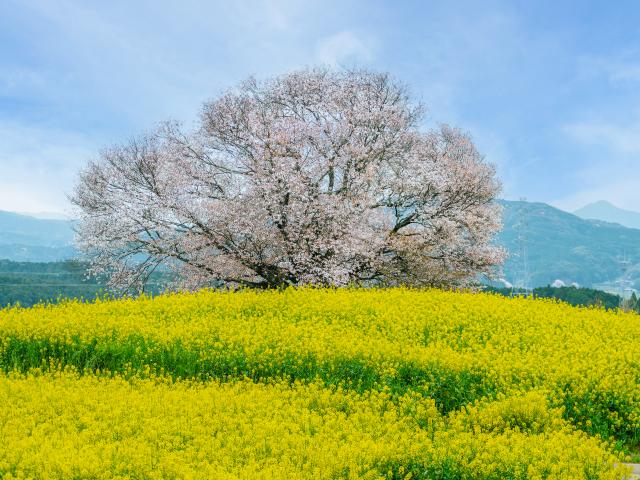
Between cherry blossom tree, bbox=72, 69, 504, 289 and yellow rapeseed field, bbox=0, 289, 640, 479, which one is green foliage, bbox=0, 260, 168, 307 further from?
yellow rapeseed field, bbox=0, 289, 640, 479

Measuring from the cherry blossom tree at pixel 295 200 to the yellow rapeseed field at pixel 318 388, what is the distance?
23.4 ft

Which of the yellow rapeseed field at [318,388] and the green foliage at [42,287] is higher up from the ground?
the yellow rapeseed field at [318,388]

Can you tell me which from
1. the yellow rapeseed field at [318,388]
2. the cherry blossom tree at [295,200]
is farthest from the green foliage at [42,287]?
the yellow rapeseed field at [318,388]

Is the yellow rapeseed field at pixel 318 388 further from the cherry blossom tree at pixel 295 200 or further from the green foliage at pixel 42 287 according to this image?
the green foliage at pixel 42 287

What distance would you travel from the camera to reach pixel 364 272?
30172 millimetres

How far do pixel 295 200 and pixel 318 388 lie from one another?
14690 mm

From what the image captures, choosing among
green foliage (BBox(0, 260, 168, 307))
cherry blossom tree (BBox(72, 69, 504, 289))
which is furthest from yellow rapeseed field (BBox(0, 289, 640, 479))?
green foliage (BBox(0, 260, 168, 307))

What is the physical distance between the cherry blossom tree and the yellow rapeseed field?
7125 millimetres

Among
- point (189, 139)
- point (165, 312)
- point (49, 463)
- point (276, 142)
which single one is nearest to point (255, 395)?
point (49, 463)

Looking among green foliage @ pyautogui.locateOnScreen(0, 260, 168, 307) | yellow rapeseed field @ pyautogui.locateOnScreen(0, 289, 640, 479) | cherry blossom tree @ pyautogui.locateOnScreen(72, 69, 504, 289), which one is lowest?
green foliage @ pyautogui.locateOnScreen(0, 260, 168, 307)

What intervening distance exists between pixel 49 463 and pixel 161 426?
5.69 ft

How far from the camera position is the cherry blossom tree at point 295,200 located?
26797 mm

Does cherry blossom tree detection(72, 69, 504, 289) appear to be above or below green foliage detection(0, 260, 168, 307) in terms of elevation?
above

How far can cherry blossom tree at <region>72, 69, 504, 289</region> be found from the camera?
26.8m
